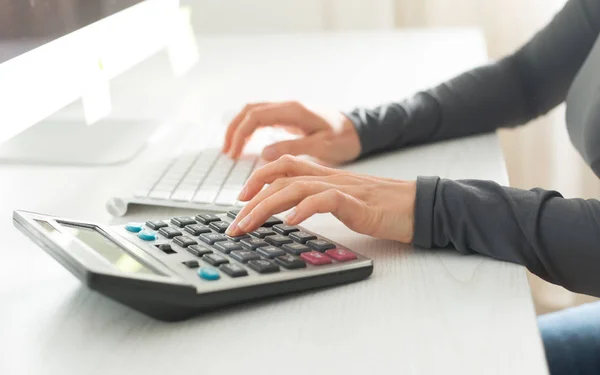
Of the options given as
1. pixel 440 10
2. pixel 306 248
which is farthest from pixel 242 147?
pixel 440 10

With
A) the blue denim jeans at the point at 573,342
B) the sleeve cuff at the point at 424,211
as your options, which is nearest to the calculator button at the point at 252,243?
the sleeve cuff at the point at 424,211

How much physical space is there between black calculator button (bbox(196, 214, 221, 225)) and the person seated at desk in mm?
33

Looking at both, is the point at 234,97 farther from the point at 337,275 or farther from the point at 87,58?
the point at 337,275

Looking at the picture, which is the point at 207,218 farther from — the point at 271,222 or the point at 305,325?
the point at 305,325

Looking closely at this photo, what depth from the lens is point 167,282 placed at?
0.53 meters

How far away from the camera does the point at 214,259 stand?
581 mm

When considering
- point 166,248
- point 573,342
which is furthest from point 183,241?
point 573,342

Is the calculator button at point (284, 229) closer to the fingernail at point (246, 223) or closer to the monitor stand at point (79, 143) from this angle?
the fingernail at point (246, 223)

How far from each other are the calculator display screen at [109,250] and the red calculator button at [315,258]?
0.11 meters

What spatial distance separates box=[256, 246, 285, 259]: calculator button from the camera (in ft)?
1.96

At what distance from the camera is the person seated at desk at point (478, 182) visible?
2.11 ft

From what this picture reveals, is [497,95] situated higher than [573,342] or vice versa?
[497,95]

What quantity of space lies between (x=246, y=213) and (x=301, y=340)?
16 centimetres

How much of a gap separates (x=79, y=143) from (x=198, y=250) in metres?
0.43
